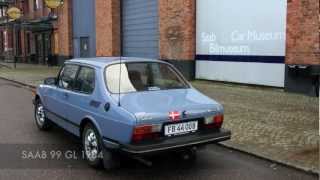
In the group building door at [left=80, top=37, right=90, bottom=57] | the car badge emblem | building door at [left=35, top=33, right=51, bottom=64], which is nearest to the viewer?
the car badge emblem

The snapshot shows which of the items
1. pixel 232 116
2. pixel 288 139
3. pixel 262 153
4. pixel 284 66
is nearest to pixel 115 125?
pixel 262 153

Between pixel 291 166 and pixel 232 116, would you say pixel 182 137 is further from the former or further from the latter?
pixel 232 116

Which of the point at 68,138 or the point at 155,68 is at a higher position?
the point at 155,68

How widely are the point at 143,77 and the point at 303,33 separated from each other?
7812 mm

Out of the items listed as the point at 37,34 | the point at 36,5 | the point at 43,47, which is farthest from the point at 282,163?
the point at 36,5

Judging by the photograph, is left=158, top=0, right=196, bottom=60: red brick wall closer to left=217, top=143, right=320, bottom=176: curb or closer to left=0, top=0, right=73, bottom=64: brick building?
left=217, top=143, right=320, bottom=176: curb

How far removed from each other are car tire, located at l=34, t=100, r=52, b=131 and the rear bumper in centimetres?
305

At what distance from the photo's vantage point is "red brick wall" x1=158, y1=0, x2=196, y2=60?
60.4 feet

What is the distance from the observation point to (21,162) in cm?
664

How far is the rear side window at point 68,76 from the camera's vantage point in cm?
738

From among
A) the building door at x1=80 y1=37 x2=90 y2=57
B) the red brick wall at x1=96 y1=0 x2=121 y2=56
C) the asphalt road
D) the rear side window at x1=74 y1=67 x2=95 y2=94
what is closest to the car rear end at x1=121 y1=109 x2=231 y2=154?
the asphalt road

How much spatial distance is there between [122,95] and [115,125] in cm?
56

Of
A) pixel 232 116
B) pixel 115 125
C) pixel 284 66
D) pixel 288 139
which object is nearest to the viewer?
pixel 115 125

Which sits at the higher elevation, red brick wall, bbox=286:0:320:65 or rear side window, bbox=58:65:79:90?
red brick wall, bbox=286:0:320:65
